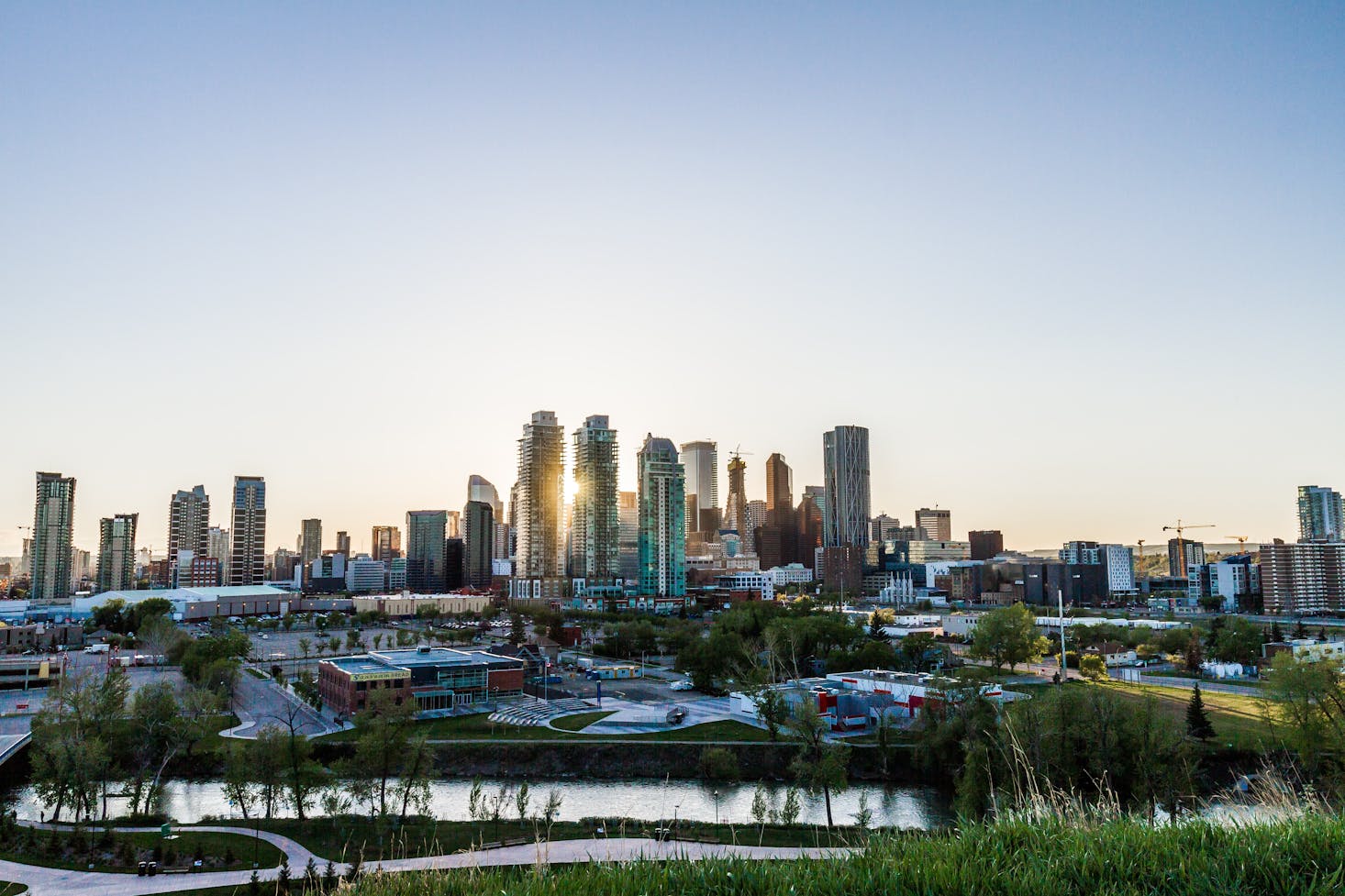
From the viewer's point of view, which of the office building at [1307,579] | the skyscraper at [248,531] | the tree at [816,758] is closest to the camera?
the tree at [816,758]

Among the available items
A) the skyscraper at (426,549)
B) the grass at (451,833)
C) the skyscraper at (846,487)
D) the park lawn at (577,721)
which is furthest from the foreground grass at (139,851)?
the skyscraper at (846,487)

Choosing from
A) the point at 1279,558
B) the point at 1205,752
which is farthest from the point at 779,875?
the point at 1279,558

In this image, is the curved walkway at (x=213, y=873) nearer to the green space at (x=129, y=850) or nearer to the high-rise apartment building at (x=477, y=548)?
the green space at (x=129, y=850)

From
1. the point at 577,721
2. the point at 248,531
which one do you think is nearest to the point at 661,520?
the point at 248,531

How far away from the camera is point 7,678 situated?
47.8m

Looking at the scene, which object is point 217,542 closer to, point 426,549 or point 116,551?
point 116,551

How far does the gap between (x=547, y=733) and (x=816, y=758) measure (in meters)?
10.6

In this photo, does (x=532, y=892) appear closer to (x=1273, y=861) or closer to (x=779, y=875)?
(x=779, y=875)

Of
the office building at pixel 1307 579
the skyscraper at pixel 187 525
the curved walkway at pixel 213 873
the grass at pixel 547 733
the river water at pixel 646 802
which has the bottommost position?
the river water at pixel 646 802

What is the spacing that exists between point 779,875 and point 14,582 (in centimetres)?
21137

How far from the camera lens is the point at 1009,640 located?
1975 inches

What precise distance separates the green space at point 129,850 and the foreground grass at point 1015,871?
16625 millimetres

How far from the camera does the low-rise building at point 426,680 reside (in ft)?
126

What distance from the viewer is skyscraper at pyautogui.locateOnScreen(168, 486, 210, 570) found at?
13412 cm
